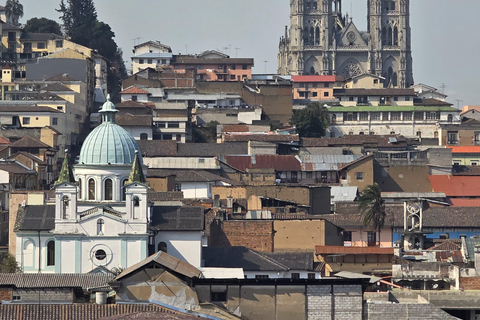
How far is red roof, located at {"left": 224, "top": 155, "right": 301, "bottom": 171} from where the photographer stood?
89.2m

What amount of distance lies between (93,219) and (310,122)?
5807 centimetres

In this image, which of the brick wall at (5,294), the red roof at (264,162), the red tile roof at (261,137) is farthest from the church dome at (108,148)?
the red tile roof at (261,137)

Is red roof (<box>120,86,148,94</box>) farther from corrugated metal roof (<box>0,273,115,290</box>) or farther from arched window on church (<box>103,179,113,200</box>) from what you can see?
corrugated metal roof (<box>0,273,115,290</box>)

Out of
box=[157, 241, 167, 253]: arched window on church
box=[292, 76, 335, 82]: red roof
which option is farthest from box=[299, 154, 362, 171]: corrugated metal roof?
box=[292, 76, 335, 82]: red roof

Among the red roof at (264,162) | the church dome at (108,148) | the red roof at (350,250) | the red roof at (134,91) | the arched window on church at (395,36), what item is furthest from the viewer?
the arched window on church at (395,36)

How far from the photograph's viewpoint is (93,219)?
53500 mm

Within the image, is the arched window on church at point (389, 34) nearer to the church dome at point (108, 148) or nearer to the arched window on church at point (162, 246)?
the church dome at point (108, 148)

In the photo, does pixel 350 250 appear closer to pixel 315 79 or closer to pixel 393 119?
pixel 393 119

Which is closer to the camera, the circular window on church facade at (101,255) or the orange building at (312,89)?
the circular window on church facade at (101,255)

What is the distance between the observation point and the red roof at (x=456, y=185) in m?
88.9

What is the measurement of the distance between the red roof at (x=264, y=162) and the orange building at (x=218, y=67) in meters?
37.9

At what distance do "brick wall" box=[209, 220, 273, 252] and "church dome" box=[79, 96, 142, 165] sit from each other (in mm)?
6753

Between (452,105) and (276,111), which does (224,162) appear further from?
(452,105)

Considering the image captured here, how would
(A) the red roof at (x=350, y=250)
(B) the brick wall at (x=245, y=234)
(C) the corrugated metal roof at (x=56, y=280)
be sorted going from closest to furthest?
1. (C) the corrugated metal roof at (x=56, y=280)
2. (A) the red roof at (x=350, y=250)
3. (B) the brick wall at (x=245, y=234)
